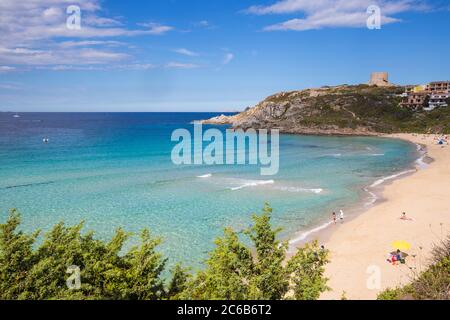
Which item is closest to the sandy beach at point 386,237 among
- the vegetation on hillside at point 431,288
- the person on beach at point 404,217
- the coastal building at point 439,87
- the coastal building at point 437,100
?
the person on beach at point 404,217

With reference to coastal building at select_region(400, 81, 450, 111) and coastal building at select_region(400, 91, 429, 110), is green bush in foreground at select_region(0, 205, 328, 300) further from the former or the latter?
coastal building at select_region(400, 91, 429, 110)

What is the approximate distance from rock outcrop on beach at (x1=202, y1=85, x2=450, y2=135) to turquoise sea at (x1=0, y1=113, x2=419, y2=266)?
168 feet

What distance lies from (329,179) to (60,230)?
46.6 meters

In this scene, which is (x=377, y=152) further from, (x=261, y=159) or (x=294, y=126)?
(x=294, y=126)

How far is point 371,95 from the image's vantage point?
159 m

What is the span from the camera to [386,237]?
103ft

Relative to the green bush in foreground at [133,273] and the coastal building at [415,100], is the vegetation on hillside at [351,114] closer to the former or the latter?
the coastal building at [415,100]

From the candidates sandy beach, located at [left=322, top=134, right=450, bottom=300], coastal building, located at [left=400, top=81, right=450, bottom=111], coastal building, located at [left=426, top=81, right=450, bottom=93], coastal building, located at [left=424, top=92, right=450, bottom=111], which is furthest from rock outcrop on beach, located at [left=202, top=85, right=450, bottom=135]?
sandy beach, located at [left=322, top=134, right=450, bottom=300]

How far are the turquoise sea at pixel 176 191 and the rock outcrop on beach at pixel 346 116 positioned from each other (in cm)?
5123

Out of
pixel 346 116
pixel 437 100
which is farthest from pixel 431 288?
pixel 437 100

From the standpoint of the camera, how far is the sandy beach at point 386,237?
23.2m

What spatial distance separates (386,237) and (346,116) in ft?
395

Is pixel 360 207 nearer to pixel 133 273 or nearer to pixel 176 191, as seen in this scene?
pixel 176 191
